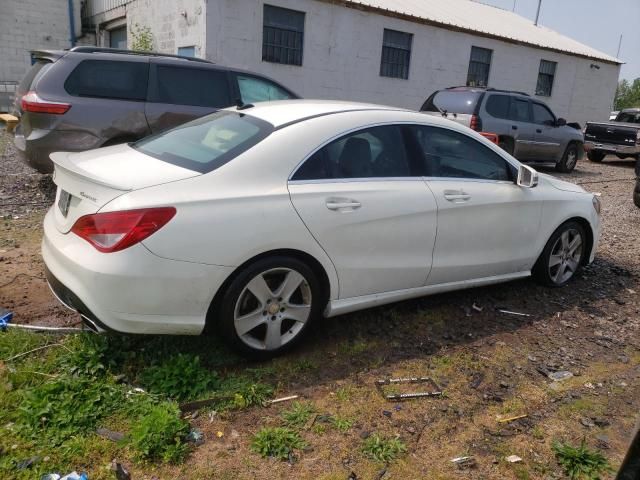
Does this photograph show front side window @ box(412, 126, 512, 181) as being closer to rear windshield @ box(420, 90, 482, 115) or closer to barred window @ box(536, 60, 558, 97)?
rear windshield @ box(420, 90, 482, 115)

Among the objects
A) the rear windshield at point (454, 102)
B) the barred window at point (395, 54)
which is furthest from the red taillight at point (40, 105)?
the barred window at point (395, 54)

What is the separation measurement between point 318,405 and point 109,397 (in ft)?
3.73

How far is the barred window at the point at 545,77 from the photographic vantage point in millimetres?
21827

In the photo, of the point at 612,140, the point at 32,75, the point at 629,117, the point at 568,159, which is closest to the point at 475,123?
the point at 568,159

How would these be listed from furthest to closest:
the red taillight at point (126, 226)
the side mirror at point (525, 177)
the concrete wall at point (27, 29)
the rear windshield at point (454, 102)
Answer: the concrete wall at point (27, 29) → the rear windshield at point (454, 102) → the side mirror at point (525, 177) → the red taillight at point (126, 226)

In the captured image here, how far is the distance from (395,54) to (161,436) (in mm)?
16150

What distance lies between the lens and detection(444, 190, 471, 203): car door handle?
158 inches

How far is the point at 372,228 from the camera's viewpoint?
3615 millimetres

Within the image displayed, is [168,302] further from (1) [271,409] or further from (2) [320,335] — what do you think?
(2) [320,335]

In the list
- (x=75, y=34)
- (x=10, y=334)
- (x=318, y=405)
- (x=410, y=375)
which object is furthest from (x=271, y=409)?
(x=75, y=34)

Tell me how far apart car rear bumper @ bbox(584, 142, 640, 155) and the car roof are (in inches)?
561

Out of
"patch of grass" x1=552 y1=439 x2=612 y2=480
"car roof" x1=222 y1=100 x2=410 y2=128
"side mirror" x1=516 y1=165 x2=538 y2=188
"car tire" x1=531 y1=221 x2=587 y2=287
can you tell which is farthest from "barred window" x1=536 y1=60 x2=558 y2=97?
"patch of grass" x1=552 y1=439 x2=612 y2=480

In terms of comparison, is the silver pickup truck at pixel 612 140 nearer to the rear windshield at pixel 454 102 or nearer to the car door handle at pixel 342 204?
the rear windshield at pixel 454 102

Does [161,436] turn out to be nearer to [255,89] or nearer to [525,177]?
[525,177]
